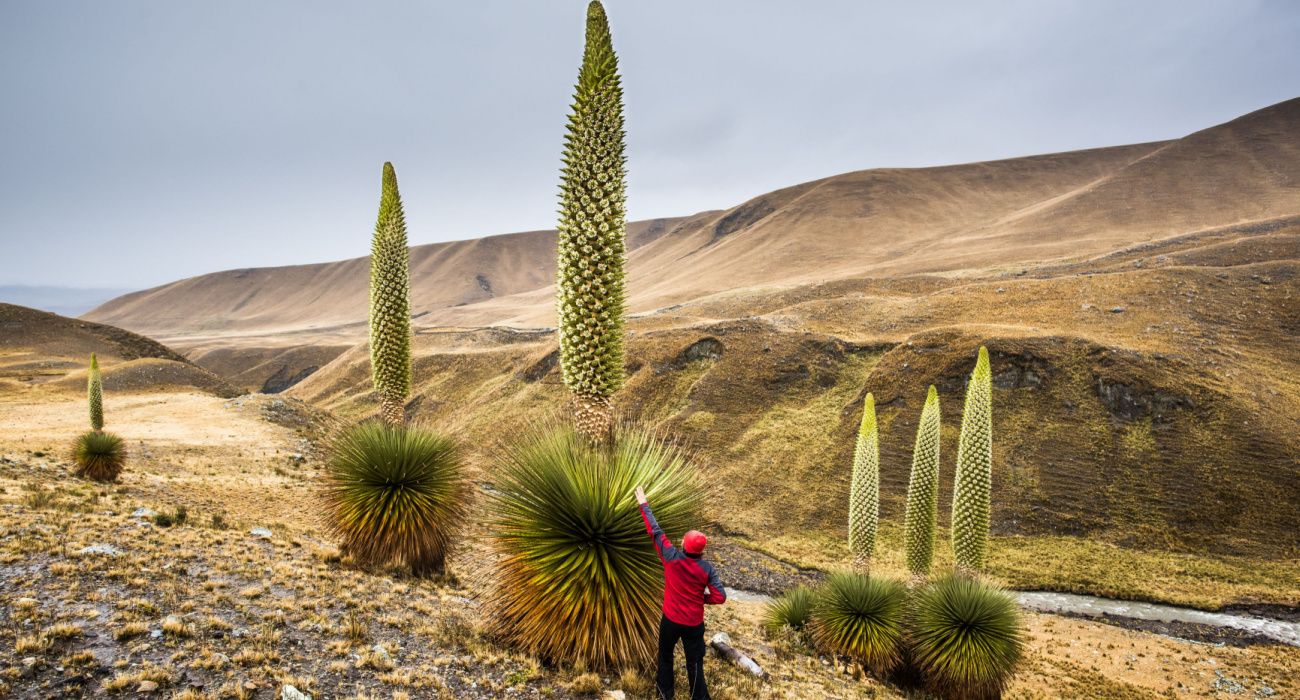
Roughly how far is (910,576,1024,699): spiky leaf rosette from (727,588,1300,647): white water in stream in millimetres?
9932

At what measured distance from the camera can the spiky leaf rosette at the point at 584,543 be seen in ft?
18.7

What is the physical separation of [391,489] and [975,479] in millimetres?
12385

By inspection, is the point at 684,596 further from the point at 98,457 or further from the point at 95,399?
the point at 95,399

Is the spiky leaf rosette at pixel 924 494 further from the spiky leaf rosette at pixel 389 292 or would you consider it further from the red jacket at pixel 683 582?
the spiky leaf rosette at pixel 389 292

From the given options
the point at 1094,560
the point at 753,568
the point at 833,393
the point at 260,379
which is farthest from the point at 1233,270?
the point at 260,379

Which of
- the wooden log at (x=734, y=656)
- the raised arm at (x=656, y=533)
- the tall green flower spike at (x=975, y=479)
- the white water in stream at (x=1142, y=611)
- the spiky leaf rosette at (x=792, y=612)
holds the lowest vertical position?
the white water in stream at (x=1142, y=611)

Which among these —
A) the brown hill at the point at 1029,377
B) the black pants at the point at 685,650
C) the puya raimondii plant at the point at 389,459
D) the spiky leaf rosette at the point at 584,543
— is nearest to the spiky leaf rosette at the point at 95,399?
the brown hill at the point at 1029,377

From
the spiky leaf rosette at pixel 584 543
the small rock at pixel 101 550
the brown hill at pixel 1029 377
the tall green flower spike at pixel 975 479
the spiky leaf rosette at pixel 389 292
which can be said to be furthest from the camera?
the brown hill at pixel 1029 377

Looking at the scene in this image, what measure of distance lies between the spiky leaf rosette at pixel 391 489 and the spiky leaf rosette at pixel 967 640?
9011 mm

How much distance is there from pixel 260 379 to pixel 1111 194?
168 meters

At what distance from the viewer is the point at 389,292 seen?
327 inches

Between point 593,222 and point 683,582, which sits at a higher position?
point 593,222

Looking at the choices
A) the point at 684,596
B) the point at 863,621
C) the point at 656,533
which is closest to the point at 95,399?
the point at 656,533

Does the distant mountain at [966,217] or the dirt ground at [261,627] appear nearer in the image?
the dirt ground at [261,627]
